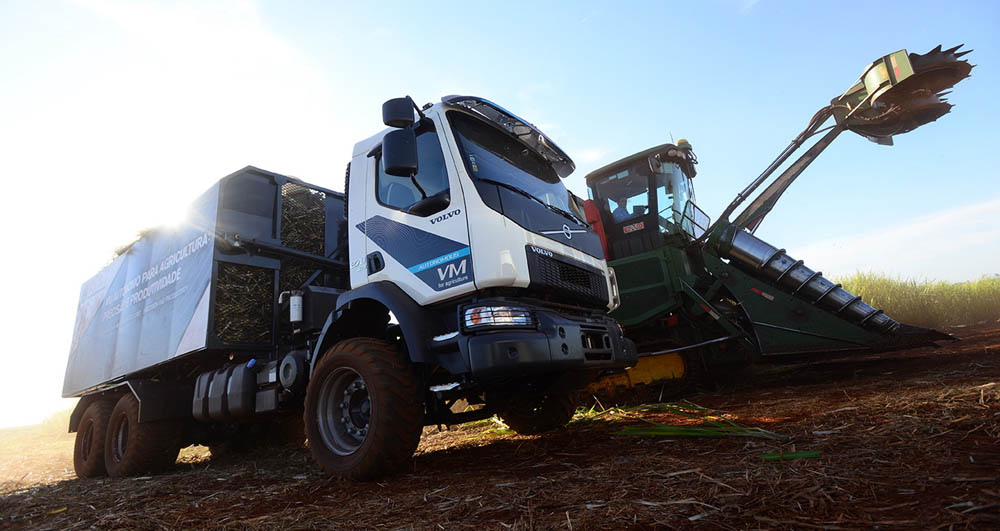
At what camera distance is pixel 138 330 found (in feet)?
22.6

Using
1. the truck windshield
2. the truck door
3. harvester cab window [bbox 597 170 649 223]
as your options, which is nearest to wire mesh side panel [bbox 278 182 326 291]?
the truck door

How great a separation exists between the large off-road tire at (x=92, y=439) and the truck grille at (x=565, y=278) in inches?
274

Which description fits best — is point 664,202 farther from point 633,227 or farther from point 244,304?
point 244,304

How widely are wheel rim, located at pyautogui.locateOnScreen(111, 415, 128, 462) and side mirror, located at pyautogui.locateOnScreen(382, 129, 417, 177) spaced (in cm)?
589

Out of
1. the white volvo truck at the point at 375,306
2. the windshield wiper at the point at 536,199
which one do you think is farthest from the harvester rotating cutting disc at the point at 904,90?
the windshield wiper at the point at 536,199

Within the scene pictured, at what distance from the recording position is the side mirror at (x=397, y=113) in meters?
3.94

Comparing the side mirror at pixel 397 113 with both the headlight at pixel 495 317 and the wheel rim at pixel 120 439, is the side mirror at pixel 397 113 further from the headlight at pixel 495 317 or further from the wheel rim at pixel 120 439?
the wheel rim at pixel 120 439

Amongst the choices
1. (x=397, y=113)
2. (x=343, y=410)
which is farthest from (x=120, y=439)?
(x=397, y=113)

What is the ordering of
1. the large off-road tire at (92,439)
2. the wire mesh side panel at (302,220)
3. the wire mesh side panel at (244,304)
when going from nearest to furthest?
the wire mesh side panel at (244,304)
the wire mesh side panel at (302,220)
the large off-road tire at (92,439)

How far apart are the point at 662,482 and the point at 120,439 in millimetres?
7491

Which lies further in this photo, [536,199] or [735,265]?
[735,265]

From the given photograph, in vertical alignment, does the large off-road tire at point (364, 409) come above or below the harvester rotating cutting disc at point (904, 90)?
below

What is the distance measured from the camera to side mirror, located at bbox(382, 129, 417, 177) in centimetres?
385

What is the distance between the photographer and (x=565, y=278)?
4.42m
